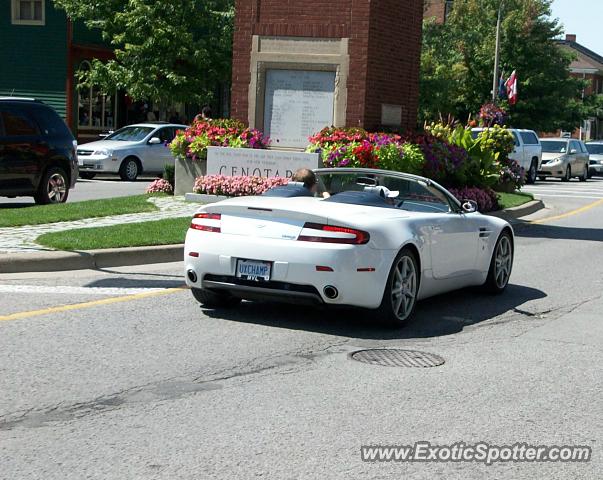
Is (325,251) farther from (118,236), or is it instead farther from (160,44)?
(160,44)

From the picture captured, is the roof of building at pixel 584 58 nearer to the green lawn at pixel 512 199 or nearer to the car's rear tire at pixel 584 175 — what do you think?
the car's rear tire at pixel 584 175

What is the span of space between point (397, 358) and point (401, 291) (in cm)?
116

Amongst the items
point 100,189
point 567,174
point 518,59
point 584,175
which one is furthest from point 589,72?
point 100,189

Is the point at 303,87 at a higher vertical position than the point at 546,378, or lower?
higher

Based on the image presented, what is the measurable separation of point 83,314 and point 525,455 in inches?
177

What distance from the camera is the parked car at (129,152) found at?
1156 inches

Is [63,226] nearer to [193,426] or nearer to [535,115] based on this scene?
[193,426]

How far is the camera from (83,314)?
878 cm

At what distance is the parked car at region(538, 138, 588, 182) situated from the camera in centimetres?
3966

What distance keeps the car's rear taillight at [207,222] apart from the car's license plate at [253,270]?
40 cm

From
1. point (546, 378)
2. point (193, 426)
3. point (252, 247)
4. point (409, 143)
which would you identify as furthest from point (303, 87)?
point (193, 426)

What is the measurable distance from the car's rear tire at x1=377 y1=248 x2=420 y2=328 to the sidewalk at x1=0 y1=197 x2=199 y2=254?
4.31 meters

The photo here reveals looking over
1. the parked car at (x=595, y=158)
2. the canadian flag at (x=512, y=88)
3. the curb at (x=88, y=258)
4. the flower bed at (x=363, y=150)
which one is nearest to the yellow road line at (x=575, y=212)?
the flower bed at (x=363, y=150)

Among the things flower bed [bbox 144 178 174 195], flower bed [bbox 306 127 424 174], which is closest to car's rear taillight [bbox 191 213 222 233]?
flower bed [bbox 306 127 424 174]
